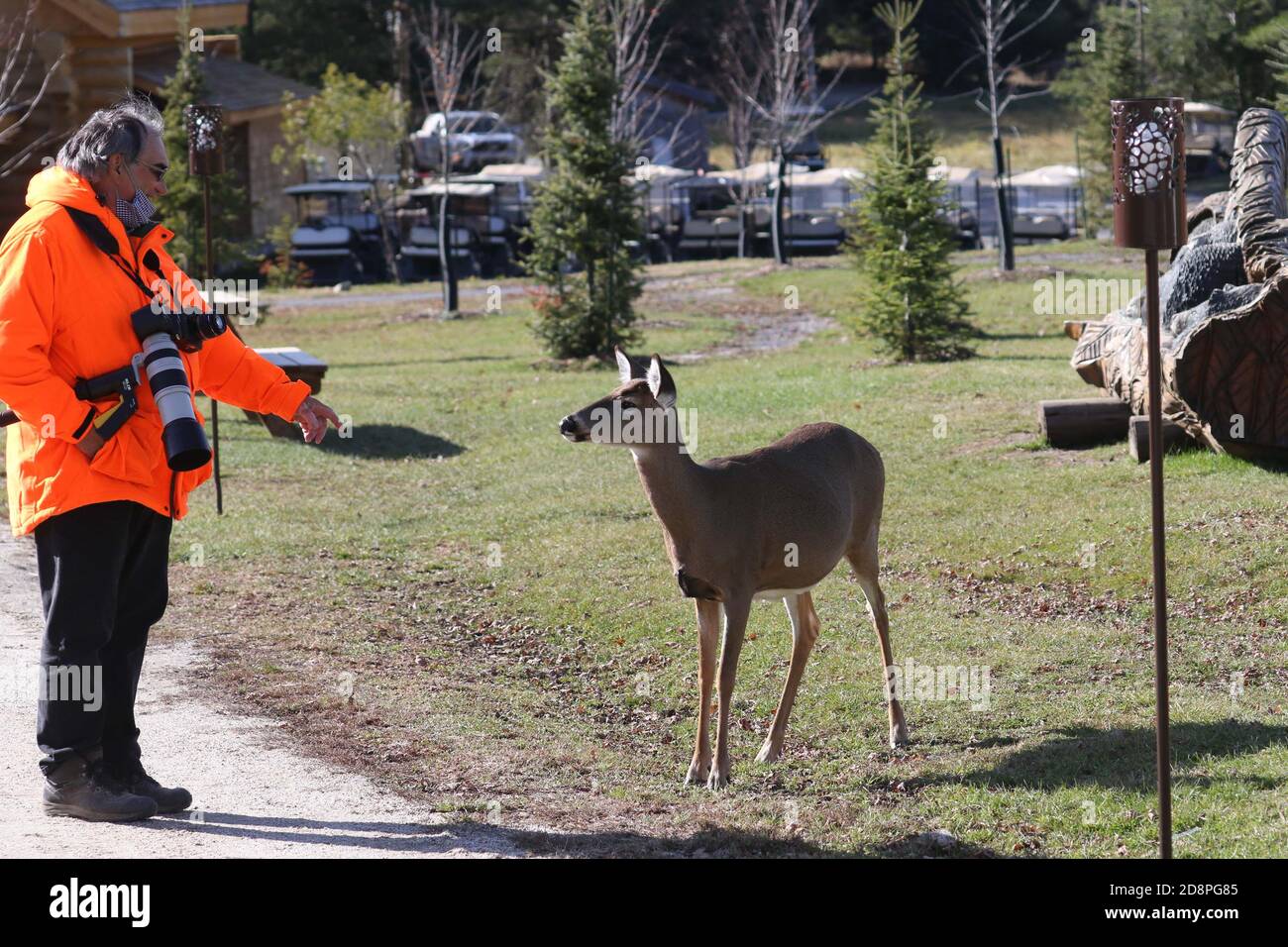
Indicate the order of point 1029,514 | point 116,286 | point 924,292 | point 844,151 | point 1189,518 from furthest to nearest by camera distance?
1. point 844,151
2. point 924,292
3. point 1029,514
4. point 1189,518
5. point 116,286

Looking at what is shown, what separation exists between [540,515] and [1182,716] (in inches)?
281

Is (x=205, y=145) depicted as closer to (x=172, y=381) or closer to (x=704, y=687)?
(x=172, y=381)

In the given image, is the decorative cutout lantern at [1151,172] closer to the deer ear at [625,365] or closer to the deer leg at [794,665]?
the deer ear at [625,365]

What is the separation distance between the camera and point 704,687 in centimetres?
752

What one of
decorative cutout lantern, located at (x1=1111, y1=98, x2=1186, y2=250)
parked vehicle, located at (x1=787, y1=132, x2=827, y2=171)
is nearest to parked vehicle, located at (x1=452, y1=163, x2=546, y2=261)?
parked vehicle, located at (x1=787, y1=132, x2=827, y2=171)

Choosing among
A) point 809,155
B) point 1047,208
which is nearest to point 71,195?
point 1047,208

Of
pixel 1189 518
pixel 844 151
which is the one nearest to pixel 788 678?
pixel 1189 518

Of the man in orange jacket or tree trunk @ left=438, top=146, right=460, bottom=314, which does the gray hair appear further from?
tree trunk @ left=438, top=146, right=460, bottom=314

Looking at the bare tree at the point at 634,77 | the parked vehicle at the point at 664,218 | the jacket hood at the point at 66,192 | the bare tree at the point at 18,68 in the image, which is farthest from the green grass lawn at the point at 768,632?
the parked vehicle at the point at 664,218

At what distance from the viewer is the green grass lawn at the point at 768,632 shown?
708cm

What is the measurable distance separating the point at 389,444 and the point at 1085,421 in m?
7.90

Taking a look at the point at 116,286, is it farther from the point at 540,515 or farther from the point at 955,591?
the point at 540,515

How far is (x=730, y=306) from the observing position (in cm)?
3175
